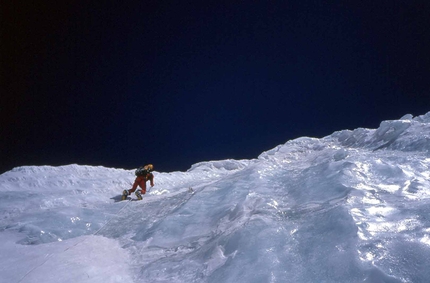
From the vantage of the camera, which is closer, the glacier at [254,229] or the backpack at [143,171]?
the glacier at [254,229]

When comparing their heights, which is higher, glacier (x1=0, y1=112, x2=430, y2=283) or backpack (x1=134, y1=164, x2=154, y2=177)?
backpack (x1=134, y1=164, x2=154, y2=177)

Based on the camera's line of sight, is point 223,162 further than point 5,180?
Yes

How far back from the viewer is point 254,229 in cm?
471

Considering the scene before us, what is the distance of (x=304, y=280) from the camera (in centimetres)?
354

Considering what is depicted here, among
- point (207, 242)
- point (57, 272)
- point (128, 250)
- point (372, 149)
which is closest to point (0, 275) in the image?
point (57, 272)

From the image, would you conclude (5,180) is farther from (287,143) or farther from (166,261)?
(287,143)

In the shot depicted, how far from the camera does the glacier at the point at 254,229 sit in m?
3.71

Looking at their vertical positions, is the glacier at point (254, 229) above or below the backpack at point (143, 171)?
below

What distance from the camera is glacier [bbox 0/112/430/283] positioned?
371 cm

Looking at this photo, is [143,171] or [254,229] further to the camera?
[143,171]

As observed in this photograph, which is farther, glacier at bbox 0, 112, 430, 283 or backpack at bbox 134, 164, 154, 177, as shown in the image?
backpack at bbox 134, 164, 154, 177

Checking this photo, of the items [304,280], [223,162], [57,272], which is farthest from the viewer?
[223,162]

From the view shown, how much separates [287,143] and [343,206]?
42.8ft

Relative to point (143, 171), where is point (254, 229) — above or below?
below
